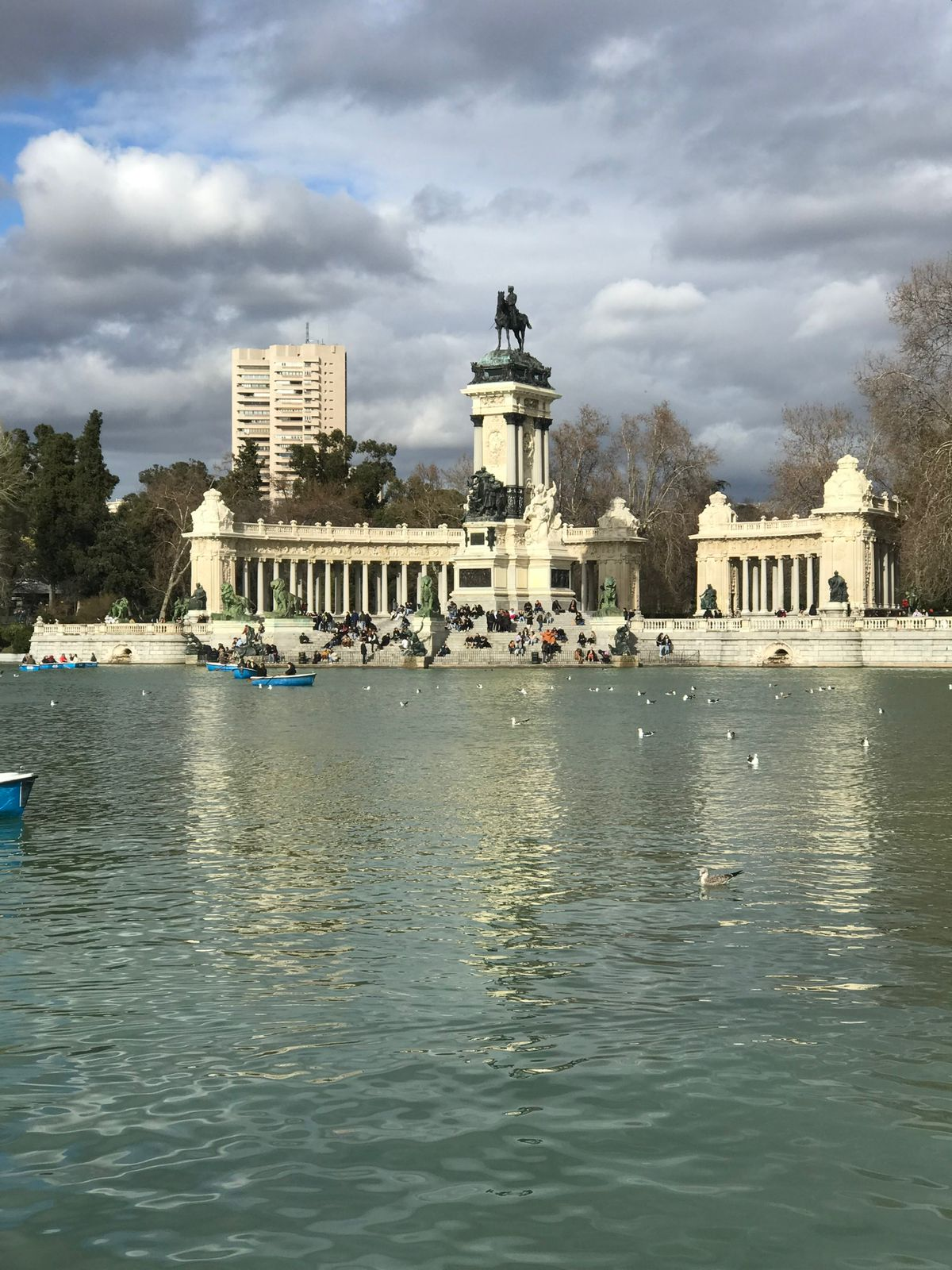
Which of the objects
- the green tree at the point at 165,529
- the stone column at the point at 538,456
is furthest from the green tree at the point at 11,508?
the stone column at the point at 538,456

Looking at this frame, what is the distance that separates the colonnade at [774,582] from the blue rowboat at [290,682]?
147 ft

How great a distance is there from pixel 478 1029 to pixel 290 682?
44689mm

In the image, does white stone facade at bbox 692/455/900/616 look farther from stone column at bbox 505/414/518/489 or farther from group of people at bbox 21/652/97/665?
group of people at bbox 21/652/97/665

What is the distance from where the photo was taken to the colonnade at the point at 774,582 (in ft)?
313

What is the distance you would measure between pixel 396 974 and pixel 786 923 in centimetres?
361

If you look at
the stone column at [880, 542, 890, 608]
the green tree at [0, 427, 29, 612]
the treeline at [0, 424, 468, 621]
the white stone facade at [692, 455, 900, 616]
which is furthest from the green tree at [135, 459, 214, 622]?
the stone column at [880, 542, 890, 608]

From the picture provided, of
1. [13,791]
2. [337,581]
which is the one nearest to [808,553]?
[337,581]

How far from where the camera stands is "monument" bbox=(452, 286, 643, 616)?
8600 centimetres

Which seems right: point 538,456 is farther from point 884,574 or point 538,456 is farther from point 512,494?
point 884,574

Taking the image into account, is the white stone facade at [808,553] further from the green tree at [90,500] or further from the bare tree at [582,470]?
the green tree at [90,500]

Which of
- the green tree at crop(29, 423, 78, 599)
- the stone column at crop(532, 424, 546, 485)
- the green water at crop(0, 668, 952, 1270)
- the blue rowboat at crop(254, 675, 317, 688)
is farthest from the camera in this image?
the green tree at crop(29, 423, 78, 599)

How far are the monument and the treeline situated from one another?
22.0 meters

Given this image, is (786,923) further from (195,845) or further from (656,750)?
(656,750)

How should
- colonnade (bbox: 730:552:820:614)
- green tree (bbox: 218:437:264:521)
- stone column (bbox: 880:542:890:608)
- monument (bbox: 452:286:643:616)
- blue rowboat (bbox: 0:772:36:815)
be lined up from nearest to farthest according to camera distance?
blue rowboat (bbox: 0:772:36:815) → monument (bbox: 452:286:643:616) → stone column (bbox: 880:542:890:608) → colonnade (bbox: 730:552:820:614) → green tree (bbox: 218:437:264:521)
